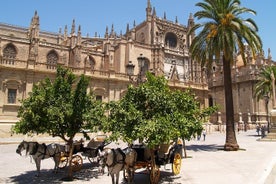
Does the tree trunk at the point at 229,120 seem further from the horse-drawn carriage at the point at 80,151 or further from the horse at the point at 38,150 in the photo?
the horse at the point at 38,150

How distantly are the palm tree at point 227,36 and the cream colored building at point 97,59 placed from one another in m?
2.93

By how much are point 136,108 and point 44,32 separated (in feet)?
168

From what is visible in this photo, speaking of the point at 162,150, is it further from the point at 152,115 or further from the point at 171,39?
the point at 171,39

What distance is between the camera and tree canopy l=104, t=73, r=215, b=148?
20.3 ft

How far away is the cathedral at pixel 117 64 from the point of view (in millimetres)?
22500

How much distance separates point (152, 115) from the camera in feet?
22.3

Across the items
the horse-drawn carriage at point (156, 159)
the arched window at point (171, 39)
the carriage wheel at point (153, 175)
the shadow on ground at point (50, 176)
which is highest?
the arched window at point (171, 39)

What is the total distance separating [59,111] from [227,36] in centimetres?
1206

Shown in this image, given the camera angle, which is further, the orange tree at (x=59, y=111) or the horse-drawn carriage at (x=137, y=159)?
the orange tree at (x=59, y=111)

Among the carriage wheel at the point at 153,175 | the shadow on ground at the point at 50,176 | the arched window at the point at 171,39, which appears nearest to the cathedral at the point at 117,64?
the arched window at the point at 171,39

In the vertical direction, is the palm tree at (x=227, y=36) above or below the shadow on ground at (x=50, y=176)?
above

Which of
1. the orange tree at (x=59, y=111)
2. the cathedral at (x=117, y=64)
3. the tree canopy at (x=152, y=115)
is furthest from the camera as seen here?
the cathedral at (x=117, y=64)

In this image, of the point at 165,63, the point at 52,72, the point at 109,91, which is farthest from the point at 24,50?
the point at 165,63

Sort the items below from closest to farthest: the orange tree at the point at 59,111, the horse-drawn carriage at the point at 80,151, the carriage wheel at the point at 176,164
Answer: the orange tree at the point at 59,111
the carriage wheel at the point at 176,164
the horse-drawn carriage at the point at 80,151
